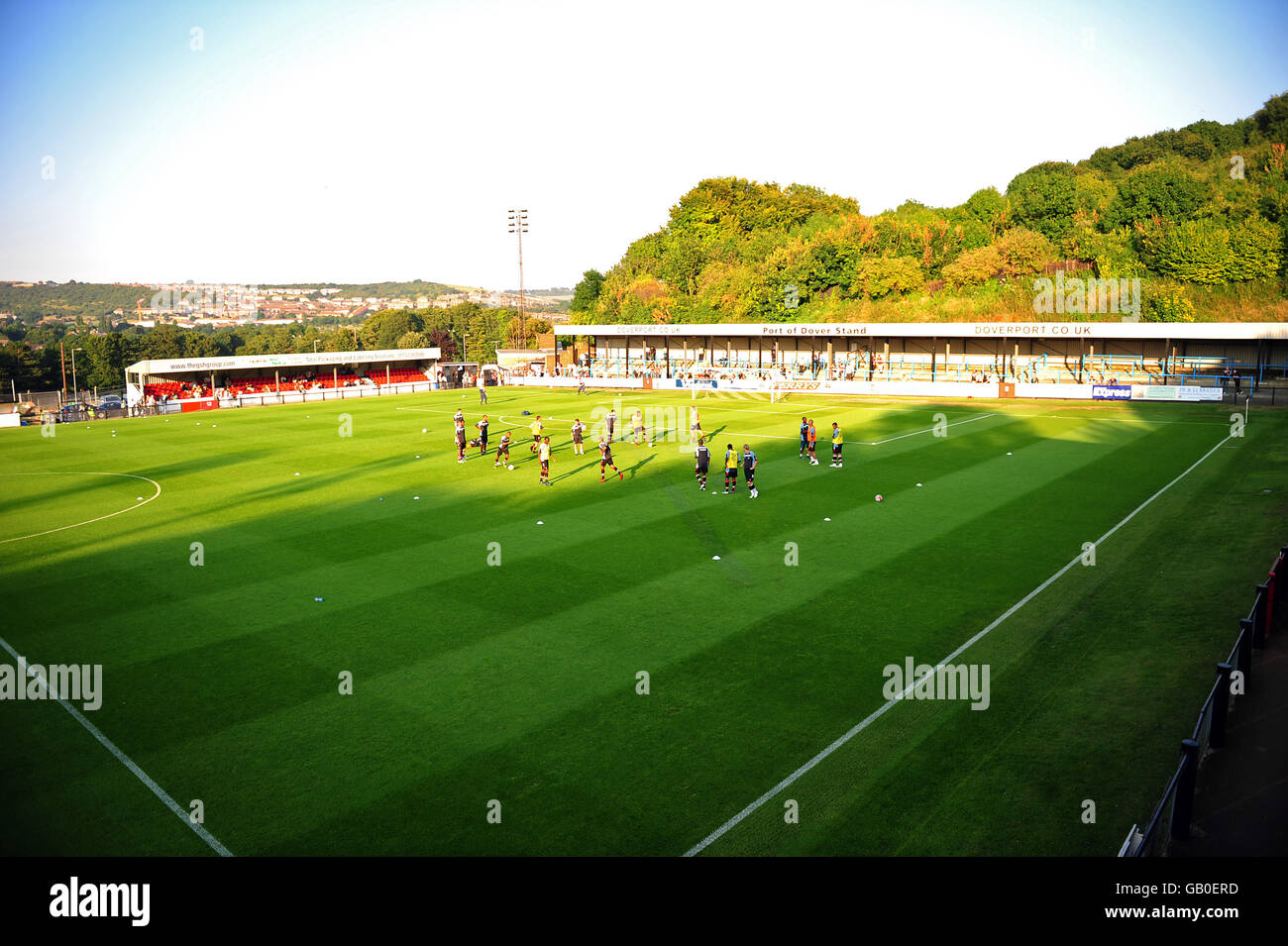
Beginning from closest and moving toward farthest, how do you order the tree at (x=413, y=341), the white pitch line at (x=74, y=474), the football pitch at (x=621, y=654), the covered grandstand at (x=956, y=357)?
1. the football pitch at (x=621, y=654)
2. the white pitch line at (x=74, y=474)
3. the covered grandstand at (x=956, y=357)
4. the tree at (x=413, y=341)

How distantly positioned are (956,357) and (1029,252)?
19.9m

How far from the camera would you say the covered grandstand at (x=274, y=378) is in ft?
207

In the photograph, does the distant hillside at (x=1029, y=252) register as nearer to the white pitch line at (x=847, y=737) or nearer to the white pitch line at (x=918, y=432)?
the white pitch line at (x=918, y=432)

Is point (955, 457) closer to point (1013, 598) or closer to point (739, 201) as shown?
point (1013, 598)

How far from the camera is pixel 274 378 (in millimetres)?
76812

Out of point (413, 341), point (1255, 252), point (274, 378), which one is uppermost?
point (1255, 252)

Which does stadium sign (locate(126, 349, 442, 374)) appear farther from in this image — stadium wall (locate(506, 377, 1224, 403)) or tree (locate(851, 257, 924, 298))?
tree (locate(851, 257, 924, 298))

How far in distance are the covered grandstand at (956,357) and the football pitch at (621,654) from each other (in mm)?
26832

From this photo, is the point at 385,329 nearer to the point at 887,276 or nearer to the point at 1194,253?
the point at 887,276

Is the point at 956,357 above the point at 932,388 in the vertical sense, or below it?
above

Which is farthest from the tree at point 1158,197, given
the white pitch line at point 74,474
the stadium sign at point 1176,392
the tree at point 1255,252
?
the white pitch line at point 74,474

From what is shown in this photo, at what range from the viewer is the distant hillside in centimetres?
6731

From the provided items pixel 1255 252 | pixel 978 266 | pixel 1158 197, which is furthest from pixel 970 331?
pixel 1158 197
